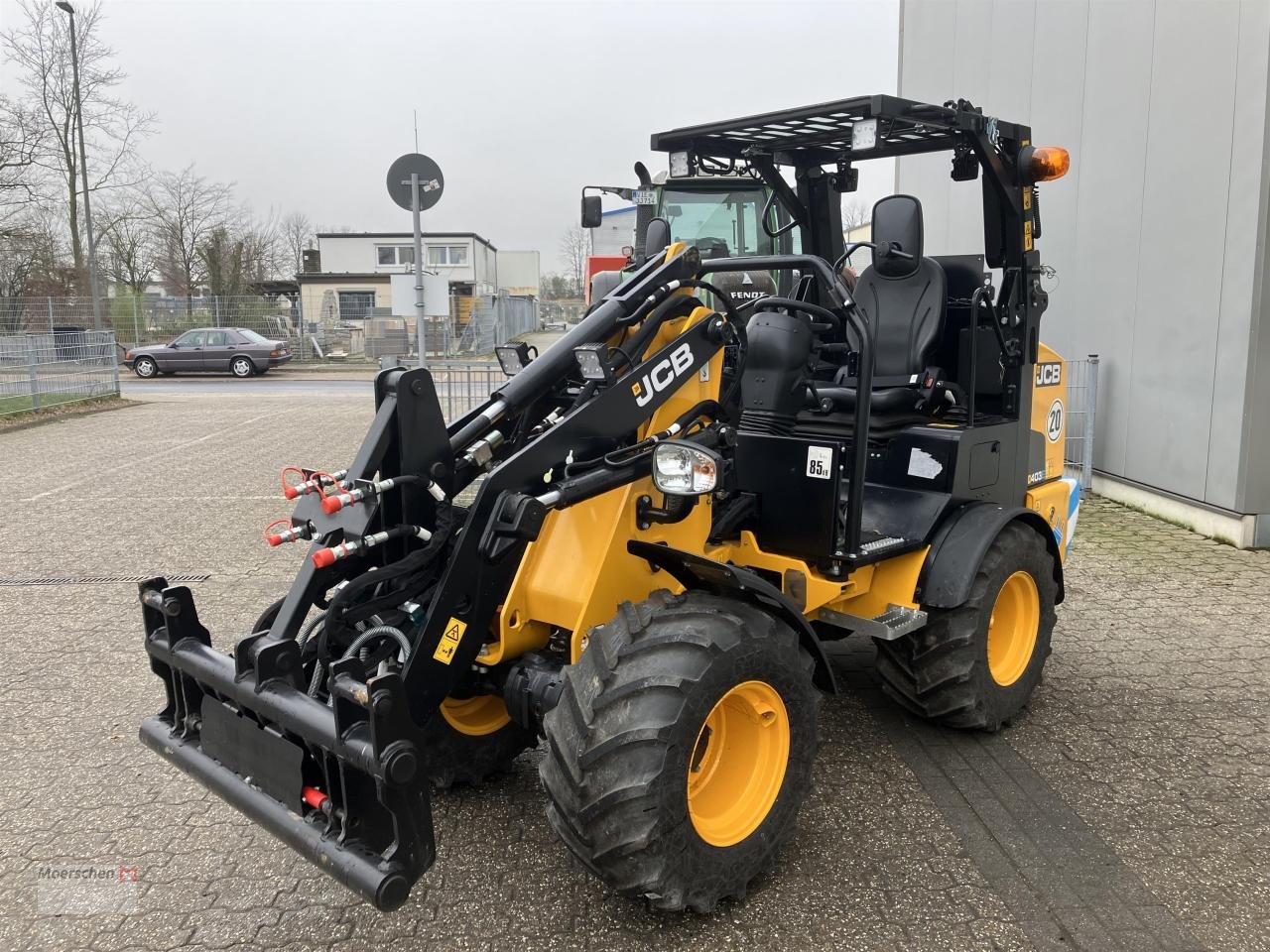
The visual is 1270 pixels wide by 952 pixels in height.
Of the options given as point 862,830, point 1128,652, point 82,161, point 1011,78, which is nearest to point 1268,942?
point 862,830

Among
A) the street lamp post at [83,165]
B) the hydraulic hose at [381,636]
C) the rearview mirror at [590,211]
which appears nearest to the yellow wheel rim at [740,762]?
the hydraulic hose at [381,636]

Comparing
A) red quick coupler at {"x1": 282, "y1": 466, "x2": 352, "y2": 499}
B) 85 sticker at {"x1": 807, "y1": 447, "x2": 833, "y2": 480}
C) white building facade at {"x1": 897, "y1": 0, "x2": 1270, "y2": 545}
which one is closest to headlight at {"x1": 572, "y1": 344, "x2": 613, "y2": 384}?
red quick coupler at {"x1": 282, "y1": 466, "x2": 352, "y2": 499}

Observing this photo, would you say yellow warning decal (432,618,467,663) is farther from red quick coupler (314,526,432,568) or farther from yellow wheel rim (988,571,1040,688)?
yellow wheel rim (988,571,1040,688)

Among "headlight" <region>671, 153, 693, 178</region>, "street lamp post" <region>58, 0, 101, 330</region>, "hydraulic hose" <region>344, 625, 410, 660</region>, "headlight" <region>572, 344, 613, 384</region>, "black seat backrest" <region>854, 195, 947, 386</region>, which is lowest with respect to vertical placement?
"hydraulic hose" <region>344, 625, 410, 660</region>

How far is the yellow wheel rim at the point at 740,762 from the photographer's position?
303 centimetres

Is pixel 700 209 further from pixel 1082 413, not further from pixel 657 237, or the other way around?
pixel 657 237

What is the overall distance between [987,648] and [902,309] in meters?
1.59

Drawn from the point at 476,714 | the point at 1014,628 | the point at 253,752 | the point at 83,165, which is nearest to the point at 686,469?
the point at 476,714

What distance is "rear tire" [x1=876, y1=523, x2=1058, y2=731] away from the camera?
3.95 m

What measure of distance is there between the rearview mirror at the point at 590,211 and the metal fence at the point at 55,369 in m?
10.6

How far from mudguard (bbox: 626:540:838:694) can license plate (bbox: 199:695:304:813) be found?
3.97 ft

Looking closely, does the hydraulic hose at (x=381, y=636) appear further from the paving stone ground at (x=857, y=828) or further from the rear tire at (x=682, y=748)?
the paving stone ground at (x=857, y=828)

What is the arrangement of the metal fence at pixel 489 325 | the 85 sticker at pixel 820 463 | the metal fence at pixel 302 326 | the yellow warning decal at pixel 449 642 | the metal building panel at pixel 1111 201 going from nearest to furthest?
the yellow warning decal at pixel 449 642, the 85 sticker at pixel 820 463, the metal building panel at pixel 1111 201, the metal fence at pixel 302 326, the metal fence at pixel 489 325

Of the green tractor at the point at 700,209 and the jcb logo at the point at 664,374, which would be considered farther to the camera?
the green tractor at the point at 700,209
